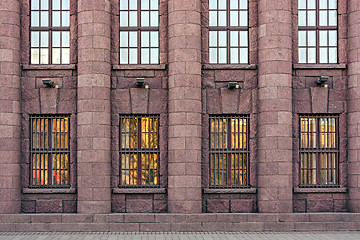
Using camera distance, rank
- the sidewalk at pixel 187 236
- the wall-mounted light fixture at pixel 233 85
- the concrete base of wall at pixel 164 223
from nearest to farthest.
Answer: the sidewalk at pixel 187 236, the concrete base of wall at pixel 164 223, the wall-mounted light fixture at pixel 233 85

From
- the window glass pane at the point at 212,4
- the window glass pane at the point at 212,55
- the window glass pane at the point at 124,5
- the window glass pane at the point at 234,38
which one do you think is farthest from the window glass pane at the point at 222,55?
the window glass pane at the point at 124,5

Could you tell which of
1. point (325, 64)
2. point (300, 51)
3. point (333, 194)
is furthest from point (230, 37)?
point (333, 194)

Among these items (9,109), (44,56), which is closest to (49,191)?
(9,109)

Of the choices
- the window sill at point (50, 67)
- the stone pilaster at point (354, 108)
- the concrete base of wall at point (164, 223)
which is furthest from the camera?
the window sill at point (50, 67)

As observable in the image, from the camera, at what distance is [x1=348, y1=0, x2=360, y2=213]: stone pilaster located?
1452cm

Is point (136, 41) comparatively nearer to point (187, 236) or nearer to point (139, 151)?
point (139, 151)

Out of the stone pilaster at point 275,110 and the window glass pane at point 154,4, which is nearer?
the stone pilaster at point 275,110

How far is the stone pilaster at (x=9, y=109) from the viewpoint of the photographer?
14.3 meters

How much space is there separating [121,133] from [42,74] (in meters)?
3.82

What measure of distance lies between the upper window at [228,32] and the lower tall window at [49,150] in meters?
6.51

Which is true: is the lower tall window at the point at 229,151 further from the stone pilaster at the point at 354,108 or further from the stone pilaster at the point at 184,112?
the stone pilaster at the point at 354,108

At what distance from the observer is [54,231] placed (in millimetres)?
14023

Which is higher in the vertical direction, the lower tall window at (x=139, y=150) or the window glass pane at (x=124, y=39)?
the window glass pane at (x=124, y=39)

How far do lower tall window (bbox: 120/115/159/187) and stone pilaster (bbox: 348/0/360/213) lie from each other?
746 cm
